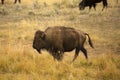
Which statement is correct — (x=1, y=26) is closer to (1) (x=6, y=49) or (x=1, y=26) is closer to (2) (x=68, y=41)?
(1) (x=6, y=49)

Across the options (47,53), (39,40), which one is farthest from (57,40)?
(47,53)

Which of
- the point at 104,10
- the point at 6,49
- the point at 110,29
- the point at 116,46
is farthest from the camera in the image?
the point at 104,10

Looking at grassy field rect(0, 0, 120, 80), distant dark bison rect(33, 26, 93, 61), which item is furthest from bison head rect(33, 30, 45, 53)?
grassy field rect(0, 0, 120, 80)

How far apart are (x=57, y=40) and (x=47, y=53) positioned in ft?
4.41

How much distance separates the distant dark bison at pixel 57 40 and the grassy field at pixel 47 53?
0.31 meters

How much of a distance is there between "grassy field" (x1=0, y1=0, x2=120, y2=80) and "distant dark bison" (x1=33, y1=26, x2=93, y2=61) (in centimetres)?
31

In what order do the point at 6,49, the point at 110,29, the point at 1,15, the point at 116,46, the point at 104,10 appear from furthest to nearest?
the point at 104,10, the point at 1,15, the point at 110,29, the point at 116,46, the point at 6,49

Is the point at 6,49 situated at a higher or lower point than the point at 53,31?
lower

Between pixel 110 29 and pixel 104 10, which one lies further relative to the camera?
pixel 104 10

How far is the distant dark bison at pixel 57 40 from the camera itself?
33.8 feet

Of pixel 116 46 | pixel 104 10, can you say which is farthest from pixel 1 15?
pixel 116 46

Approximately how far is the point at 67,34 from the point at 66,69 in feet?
4.20

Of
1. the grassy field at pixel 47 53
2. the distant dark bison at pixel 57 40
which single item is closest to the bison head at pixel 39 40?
the distant dark bison at pixel 57 40

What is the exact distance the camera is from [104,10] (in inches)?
872
